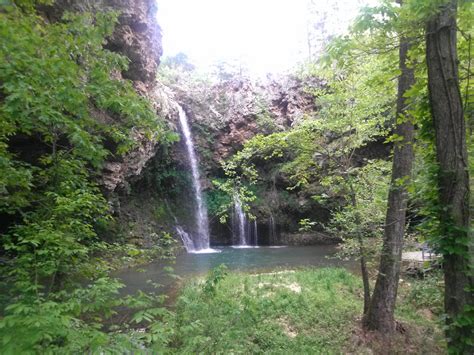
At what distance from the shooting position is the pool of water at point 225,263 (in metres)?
9.73

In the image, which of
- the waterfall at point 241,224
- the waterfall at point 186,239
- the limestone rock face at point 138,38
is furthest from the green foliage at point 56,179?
the waterfall at point 241,224

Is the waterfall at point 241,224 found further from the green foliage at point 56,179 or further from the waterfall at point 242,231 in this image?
the green foliage at point 56,179

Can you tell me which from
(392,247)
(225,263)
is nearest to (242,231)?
(225,263)

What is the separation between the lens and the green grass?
442 cm

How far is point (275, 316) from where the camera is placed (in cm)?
641

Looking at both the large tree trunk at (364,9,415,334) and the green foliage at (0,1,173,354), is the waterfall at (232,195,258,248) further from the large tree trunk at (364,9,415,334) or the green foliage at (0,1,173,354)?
the green foliage at (0,1,173,354)

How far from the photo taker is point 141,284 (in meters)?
9.51

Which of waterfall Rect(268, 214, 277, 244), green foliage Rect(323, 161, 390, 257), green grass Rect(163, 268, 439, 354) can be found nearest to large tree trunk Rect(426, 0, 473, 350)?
green grass Rect(163, 268, 439, 354)

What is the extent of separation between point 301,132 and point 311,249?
12171 millimetres

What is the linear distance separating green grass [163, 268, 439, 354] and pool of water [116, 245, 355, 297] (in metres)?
1.74

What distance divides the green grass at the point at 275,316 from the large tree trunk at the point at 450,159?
2.38m

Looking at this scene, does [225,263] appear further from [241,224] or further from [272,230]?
[272,230]

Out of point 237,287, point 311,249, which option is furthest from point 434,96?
point 311,249

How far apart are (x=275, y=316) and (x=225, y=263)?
6.17m
